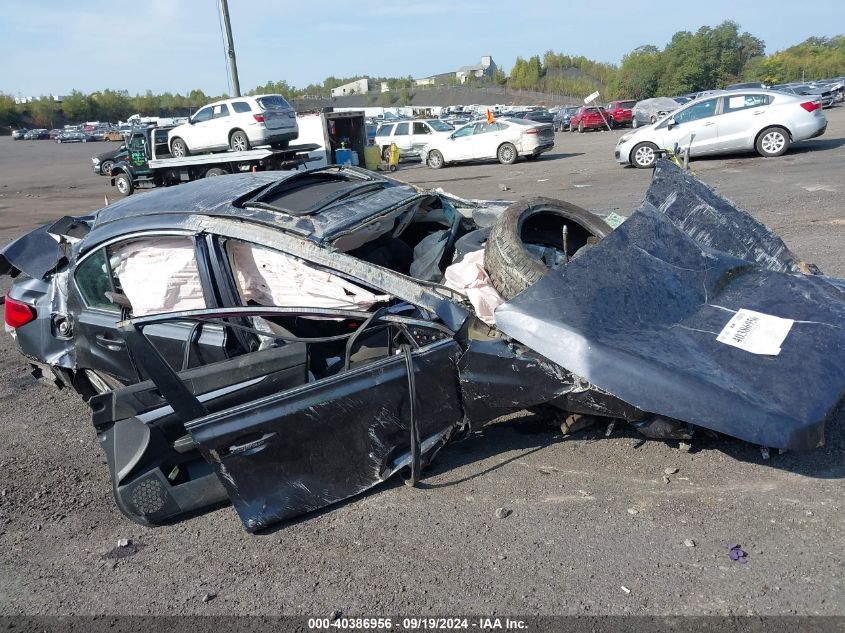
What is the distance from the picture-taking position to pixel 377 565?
8.91 feet

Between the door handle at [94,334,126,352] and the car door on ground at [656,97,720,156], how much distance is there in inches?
561

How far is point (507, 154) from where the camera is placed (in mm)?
20578

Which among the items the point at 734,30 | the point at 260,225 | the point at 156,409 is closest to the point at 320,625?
the point at 156,409

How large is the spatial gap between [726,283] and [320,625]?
2734mm

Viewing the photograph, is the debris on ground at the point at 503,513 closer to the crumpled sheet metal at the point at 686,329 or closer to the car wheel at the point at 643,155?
the crumpled sheet metal at the point at 686,329

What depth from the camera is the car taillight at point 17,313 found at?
167 inches

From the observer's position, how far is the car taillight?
424 centimetres

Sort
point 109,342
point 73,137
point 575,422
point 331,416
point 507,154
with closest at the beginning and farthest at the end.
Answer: point 331,416, point 575,422, point 109,342, point 507,154, point 73,137

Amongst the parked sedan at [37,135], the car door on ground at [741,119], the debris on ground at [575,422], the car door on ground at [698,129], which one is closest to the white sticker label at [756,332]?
the debris on ground at [575,422]

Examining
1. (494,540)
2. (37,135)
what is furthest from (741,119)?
(37,135)

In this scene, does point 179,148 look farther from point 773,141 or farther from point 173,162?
point 773,141

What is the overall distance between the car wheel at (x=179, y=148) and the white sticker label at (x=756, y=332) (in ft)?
66.7

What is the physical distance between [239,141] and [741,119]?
1378 centimetres

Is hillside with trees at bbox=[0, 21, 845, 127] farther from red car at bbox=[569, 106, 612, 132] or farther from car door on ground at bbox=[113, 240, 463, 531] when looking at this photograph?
car door on ground at bbox=[113, 240, 463, 531]
